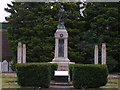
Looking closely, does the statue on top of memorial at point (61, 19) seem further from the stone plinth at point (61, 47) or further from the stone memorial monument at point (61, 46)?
the stone plinth at point (61, 47)

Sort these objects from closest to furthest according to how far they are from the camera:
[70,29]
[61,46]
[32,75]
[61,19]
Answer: [32,75], [61,46], [61,19], [70,29]

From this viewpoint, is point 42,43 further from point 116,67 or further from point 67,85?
point 67,85

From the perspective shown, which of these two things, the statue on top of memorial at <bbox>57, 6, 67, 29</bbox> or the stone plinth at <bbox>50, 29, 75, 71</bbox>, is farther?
the statue on top of memorial at <bbox>57, 6, 67, 29</bbox>

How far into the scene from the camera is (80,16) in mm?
31359

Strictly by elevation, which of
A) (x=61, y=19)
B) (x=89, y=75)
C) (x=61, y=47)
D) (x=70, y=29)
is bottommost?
(x=89, y=75)

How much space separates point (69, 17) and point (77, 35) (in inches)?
88.6

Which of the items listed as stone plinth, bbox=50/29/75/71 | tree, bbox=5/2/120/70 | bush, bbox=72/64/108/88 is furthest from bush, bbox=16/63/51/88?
tree, bbox=5/2/120/70

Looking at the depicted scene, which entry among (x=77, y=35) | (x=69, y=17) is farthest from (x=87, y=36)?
(x=69, y=17)

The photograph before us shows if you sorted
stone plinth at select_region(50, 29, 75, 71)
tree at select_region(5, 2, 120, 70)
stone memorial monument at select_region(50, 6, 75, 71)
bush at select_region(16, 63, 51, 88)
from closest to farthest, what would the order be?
bush at select_region(16, 63, 51, 88) → stone plinth at select_region(50, 29, 75, 71) → stone memorial monument at select_region(50, 6, 75, 71) → tree at select_region(5, 2, 120, 70)

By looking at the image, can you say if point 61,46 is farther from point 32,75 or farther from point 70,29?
point 32,75

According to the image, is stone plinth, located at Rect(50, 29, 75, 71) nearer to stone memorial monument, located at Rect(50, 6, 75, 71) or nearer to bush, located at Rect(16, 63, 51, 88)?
stone memorial monument, located at Rect(50, 6, 75, 71)

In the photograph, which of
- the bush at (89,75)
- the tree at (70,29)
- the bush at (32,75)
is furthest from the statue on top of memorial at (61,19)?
the bush at (89,75)

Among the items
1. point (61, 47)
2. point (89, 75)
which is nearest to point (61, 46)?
point (61, 47)

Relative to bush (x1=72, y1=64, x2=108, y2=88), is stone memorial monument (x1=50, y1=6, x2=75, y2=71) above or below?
above
